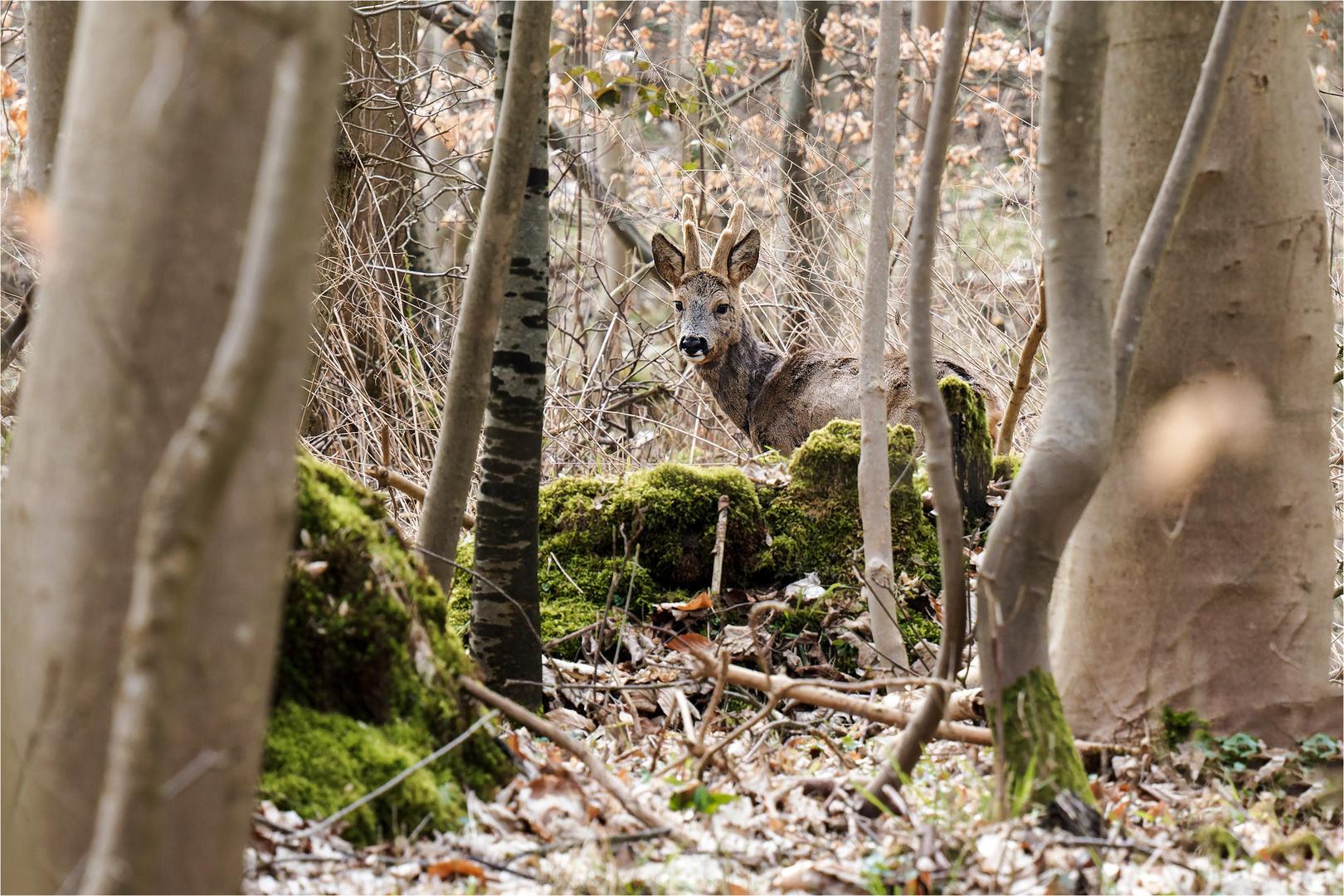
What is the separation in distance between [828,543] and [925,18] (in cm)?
1040

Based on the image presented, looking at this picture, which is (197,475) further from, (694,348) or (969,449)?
(694,348)

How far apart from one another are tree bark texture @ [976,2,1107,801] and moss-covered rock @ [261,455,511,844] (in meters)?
1.26

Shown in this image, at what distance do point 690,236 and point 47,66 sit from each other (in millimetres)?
4835

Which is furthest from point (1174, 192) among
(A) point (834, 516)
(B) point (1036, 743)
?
(A) point (834, 516)

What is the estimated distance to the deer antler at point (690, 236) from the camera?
7.14 meters

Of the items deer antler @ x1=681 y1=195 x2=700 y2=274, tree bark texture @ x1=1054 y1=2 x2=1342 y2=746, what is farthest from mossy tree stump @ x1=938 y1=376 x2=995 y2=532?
deer antler @ x1=681 y1=195 x2=700 y2=274

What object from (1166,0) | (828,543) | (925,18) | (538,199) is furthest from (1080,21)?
(925,18)

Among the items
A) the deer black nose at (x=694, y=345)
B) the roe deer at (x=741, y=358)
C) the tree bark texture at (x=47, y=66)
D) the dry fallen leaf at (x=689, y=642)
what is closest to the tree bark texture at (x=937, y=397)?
the dry fallen leaf at (x=689, y=642)

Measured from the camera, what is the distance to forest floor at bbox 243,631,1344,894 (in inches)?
80.7

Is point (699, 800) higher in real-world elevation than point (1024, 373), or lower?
lower

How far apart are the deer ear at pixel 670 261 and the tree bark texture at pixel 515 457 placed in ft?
13.4

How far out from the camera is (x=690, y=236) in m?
7.28

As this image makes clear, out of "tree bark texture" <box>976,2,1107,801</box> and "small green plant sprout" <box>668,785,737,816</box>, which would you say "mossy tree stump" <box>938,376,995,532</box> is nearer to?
"tree bark texture" <box>976,2,1107,801</box>

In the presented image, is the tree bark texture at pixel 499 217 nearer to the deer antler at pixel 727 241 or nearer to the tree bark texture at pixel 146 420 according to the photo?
the tree bark texture at pixel 146 420
